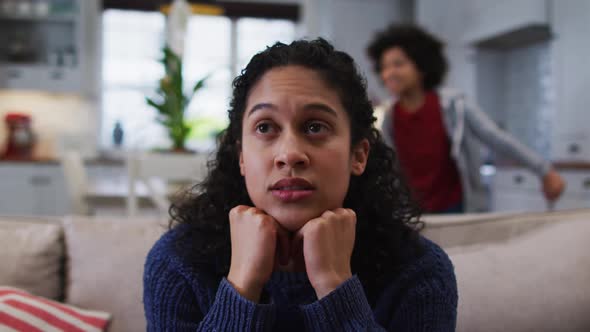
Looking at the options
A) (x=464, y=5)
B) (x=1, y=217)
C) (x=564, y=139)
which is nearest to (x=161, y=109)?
(x=1, y=217)

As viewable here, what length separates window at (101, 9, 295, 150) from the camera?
18.7 feet

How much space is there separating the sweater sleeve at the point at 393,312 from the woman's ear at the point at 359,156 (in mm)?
212

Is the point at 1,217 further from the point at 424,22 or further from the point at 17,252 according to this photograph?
the point at 424,22

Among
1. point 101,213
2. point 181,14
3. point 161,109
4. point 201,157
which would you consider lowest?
point 101,213

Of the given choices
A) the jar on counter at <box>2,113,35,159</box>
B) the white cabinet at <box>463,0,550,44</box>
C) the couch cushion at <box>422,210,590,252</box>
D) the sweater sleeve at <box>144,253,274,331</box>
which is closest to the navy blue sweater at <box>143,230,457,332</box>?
the sweater sleeve at <box>144,253,274,331</box>

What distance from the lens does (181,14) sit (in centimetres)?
259

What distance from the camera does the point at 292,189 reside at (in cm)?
83

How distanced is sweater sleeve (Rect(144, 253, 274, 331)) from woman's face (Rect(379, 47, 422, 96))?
5.06 ft

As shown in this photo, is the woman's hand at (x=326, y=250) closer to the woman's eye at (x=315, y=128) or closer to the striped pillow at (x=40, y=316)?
the woman's eye at (x=315, y=128)

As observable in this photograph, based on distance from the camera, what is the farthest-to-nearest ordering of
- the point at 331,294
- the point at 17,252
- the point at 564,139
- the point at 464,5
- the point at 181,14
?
the point at 464,5, the point at 564,139, the point at 181,14, the point at 17,252, the point at 331,294

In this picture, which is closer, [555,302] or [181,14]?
[555,302]

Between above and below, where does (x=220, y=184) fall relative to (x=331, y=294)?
above

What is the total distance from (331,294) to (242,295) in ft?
0.45

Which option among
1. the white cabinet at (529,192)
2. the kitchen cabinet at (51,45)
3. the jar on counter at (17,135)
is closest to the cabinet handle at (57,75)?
the kitchen cabinet at (51,45)
